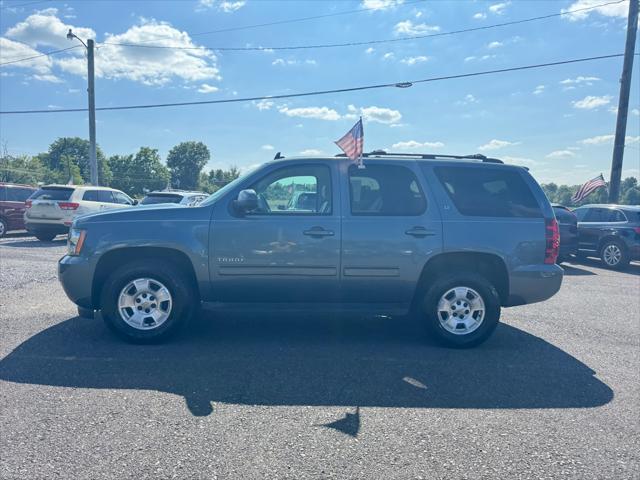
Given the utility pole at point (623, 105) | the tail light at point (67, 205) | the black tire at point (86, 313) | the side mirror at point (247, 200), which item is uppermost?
the utility pole at point (623, 105)

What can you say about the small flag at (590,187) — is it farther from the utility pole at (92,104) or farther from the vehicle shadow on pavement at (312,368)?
the utility pole at (92,104)

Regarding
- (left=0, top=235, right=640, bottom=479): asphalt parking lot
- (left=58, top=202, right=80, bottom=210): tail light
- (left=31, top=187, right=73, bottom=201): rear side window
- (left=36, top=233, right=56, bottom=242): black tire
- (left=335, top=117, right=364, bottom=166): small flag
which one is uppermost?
(left=335, top=117, right=364, bottom=166): small flag

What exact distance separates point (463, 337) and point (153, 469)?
333 cm

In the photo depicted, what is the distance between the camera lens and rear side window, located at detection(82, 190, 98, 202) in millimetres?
13727

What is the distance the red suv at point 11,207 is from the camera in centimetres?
1406

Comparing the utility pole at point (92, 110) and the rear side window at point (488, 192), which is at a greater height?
the utility pole at point (92, 110)

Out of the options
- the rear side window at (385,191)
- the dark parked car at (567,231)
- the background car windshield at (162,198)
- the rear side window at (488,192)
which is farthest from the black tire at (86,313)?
the dark parked car at (567,231)

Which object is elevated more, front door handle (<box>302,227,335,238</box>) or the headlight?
front door handle (<box>302,227,335,238</box>)

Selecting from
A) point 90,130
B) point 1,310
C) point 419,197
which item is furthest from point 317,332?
point 90,130

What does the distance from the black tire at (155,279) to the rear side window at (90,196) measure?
10459 millimetres

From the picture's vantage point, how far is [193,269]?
4668mm

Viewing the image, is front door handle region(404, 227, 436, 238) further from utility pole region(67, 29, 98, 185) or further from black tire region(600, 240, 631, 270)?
utility pole region(67, 29, 98, 185)

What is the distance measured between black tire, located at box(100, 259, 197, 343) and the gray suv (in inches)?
0.4

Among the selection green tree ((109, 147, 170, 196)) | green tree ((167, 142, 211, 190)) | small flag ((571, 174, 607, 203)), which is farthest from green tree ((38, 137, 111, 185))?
small flag ((571, 174, 607, 203))
